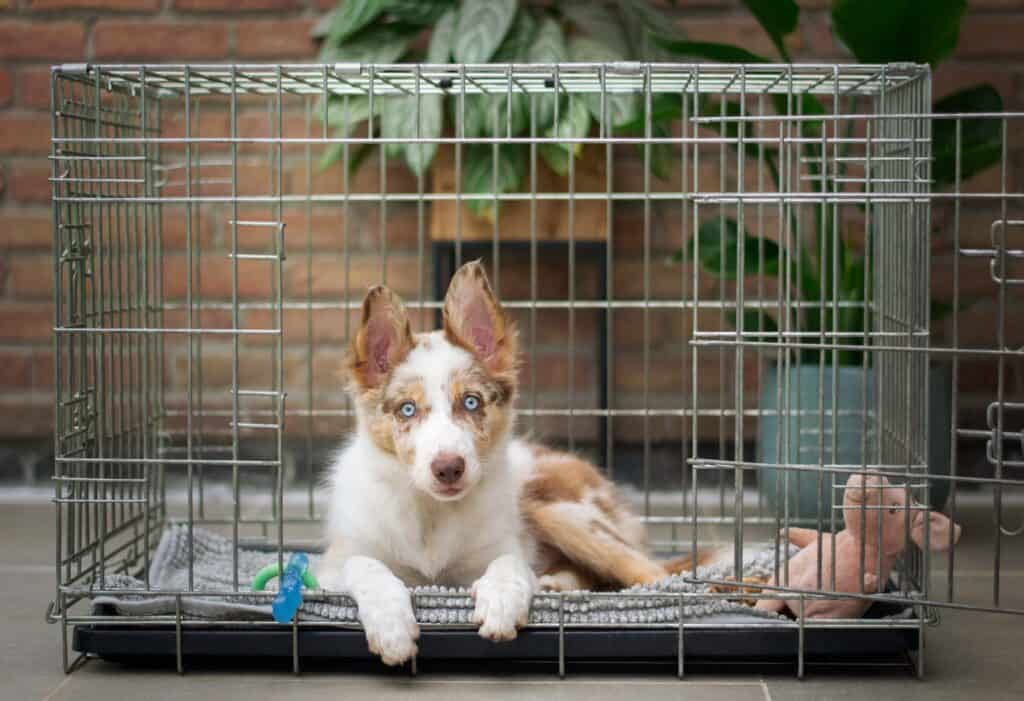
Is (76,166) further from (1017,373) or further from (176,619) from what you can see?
(1017,373)

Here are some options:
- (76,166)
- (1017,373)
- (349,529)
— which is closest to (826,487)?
(1017,373)

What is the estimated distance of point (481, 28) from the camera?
367cm

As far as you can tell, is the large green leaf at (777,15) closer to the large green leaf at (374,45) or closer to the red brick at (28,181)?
the large green leaf at (374,45)

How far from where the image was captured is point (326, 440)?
4.28 m

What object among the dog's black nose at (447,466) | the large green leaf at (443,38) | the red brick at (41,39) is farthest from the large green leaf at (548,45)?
the dog's black nose at (447,466)

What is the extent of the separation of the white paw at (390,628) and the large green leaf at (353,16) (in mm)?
1918

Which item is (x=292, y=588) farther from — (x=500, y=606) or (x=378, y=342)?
(x=378, y=342)

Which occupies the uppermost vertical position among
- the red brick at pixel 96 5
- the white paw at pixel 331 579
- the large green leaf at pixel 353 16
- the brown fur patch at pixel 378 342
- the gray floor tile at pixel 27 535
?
the red brick at pixel 96 5

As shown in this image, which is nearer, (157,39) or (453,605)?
(453,605)

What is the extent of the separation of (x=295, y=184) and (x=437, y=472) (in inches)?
80.6

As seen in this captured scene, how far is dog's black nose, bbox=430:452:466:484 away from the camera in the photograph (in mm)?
2395

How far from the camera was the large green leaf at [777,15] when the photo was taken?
347cm

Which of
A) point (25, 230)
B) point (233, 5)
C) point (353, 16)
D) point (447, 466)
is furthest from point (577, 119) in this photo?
point (25, 230)

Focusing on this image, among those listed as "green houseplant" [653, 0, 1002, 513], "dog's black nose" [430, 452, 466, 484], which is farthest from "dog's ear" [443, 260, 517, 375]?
"green houseplant" [653, 0, 1002, 513]
